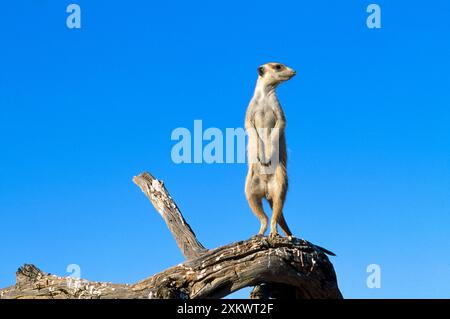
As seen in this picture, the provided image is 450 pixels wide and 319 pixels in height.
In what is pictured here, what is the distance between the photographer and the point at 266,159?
12828 millimetres

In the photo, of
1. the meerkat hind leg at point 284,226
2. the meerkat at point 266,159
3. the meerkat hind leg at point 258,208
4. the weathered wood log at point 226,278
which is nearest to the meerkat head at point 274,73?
the meerkat at point 266,159

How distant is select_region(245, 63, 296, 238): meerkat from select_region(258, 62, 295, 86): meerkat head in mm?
425

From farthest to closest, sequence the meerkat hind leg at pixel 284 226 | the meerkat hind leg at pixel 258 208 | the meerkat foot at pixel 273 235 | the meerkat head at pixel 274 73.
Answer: the meerkat head at pixel 274 73 → the meerkat hind leg at pixel 284 226 → the meerkat hind leg at pixel 258 208 → the meerkat foot at pixel 273 235

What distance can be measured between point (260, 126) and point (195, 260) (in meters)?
3.49

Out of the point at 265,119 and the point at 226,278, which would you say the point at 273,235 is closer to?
the point at 226,278

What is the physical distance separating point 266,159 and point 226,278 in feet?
9.54

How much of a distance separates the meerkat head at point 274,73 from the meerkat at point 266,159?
0.43 metres

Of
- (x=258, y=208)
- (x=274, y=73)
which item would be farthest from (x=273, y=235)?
(x=274, y=73)

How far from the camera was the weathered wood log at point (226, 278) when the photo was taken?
10875 millimetres

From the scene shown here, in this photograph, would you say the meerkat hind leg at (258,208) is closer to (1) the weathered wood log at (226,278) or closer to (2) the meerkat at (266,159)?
(2) the meerkat at (266,159)

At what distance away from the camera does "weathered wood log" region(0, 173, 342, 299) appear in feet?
35.7

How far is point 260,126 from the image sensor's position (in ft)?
43.4
